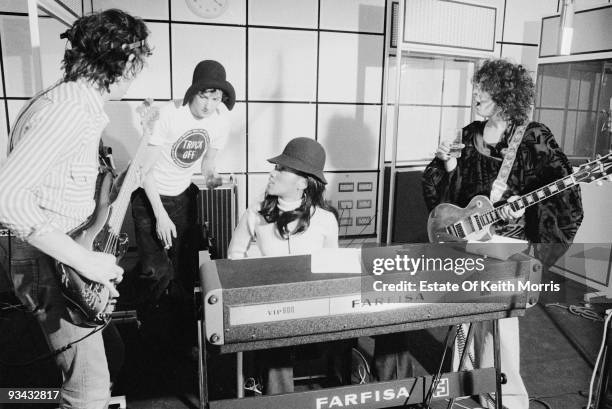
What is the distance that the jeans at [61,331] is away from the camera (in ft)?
4.03

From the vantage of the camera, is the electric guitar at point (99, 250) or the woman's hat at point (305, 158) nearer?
the electric guitar at point (99, 250)

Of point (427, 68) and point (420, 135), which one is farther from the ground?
point (427, 68)

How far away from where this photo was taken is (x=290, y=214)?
188 cm

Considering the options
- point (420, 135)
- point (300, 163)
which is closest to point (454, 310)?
point (300, 163)

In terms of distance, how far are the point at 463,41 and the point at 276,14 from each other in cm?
165

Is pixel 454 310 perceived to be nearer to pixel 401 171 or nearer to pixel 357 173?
pixel 401 171

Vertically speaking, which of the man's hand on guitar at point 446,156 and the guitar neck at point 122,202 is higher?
the man's hand on guitar at point 446,156

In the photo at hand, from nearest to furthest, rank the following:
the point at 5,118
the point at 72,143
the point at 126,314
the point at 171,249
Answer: the point at 72,143, the point at 171,249, the point at 126,314, the point at 5,118

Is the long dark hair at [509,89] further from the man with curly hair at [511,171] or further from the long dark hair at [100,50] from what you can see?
the long dark hair at [100,50]

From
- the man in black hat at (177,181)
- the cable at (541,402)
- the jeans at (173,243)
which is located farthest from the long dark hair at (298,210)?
the cable at (541,402)

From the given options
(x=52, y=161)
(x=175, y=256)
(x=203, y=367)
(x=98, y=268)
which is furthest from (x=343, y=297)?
(x=175, y=256)

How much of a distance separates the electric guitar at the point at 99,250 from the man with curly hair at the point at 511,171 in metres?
1.53

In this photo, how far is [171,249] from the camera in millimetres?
2545

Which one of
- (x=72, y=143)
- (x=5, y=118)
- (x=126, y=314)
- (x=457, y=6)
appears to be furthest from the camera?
(x=457, y=6)
